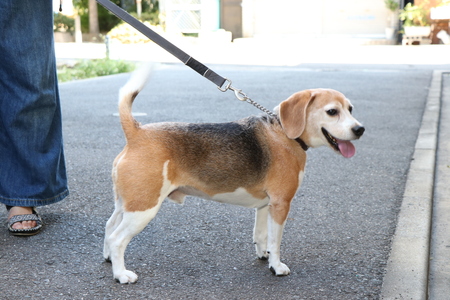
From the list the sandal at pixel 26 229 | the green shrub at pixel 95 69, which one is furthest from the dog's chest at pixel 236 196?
the green shrub at pixel 95 69

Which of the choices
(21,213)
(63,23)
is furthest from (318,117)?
(63,23)

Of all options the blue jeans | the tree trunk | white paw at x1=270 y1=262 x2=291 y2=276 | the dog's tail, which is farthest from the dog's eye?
the tree trunk

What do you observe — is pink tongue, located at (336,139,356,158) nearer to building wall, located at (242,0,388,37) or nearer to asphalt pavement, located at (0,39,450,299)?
asphalt pavement, located at (0,39,450,299)

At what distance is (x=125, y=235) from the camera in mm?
2684

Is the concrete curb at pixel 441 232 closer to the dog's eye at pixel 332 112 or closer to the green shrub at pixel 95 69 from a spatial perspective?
the dog's eye at pixel 332 112

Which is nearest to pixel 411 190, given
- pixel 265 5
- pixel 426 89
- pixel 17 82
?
pixel 17 82

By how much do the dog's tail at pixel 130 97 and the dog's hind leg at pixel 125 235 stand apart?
0.36 metres

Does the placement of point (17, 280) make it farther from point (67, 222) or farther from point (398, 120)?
point (398, 120)

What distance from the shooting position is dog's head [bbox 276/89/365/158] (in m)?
2.80

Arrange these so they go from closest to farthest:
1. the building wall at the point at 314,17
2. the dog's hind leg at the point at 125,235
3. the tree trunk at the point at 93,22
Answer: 1. the dog's hind leg at the point at 125,235
2. the building wall at the point at 314,17
3. the tree trunk at the point at 93,22

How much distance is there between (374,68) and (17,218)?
1357cm

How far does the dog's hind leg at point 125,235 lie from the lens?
265 centimetres

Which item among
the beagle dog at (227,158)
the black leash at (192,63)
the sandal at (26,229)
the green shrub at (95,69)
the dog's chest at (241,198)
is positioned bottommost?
the green shrub at (95,69)

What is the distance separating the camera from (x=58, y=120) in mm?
3586
